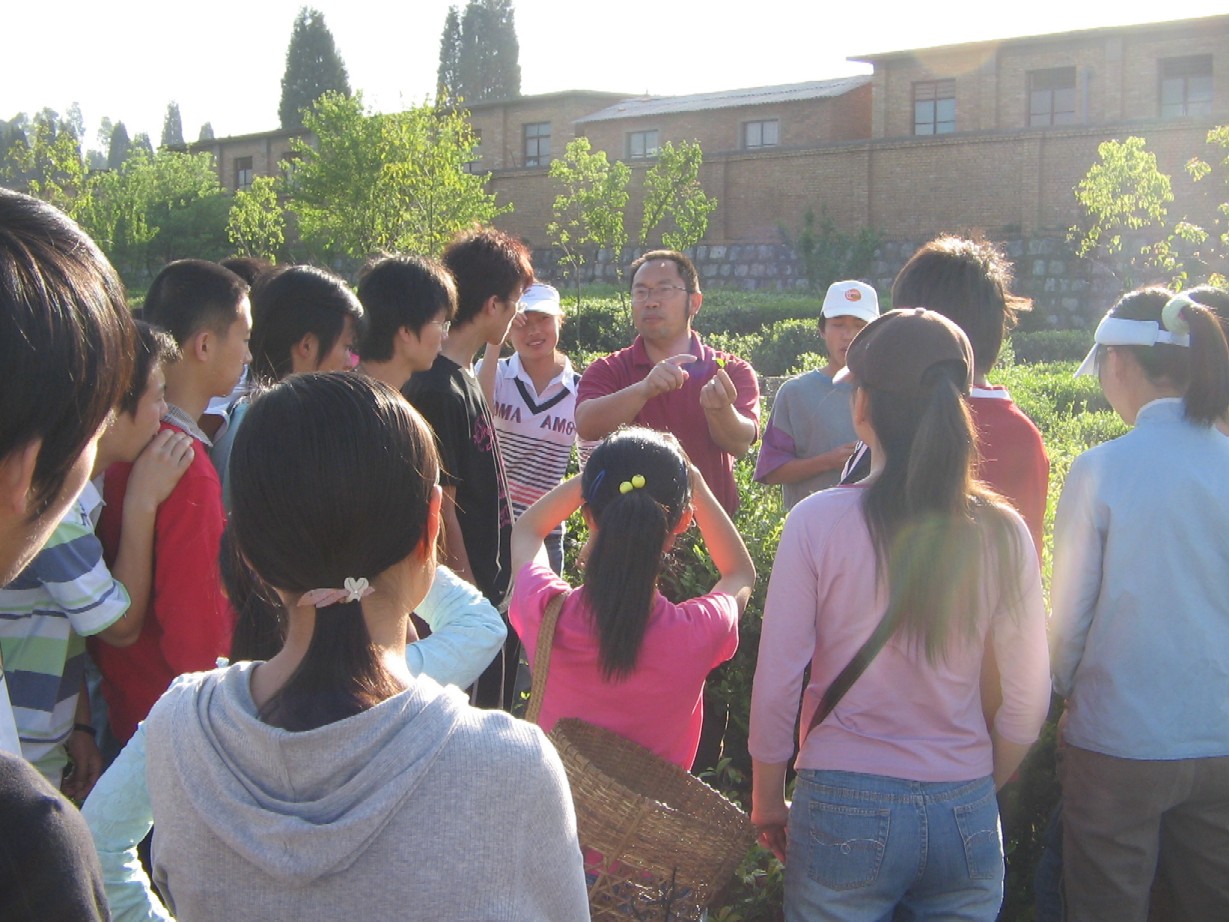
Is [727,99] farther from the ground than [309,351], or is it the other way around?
[727,99]

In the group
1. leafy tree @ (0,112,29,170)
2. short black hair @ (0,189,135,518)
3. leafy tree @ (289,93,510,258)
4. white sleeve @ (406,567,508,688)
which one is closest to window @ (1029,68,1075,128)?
leafy tree @ (289,93,510,258)

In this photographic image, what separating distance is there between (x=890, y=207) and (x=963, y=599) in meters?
31.8

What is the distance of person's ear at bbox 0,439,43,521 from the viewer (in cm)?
114

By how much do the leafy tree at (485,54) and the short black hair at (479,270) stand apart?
61820 millimetres

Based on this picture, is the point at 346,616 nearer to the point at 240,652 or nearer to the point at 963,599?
the point at 240,652

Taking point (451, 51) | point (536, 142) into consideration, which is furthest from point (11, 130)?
point (536, 142)

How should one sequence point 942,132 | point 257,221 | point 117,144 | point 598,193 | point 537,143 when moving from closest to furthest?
point 598,193 → point 942,132 → point 257,221 → point 537,143 → point 117,144

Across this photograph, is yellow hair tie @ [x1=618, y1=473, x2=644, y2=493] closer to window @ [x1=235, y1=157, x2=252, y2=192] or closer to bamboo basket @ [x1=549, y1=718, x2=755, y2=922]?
bamboo basket @ [x1=549, y1=718, x2=755, y2=922]

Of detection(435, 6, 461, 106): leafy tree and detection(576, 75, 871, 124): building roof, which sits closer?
detection(576, 75, 871, 124): building roof

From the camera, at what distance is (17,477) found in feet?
3.76

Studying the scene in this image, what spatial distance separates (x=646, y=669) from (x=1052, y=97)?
34176 mm

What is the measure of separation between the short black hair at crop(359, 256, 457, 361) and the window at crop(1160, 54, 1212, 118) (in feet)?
106

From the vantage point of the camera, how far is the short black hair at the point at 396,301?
3.67 metres

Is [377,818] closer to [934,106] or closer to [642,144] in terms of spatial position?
[934,106]
